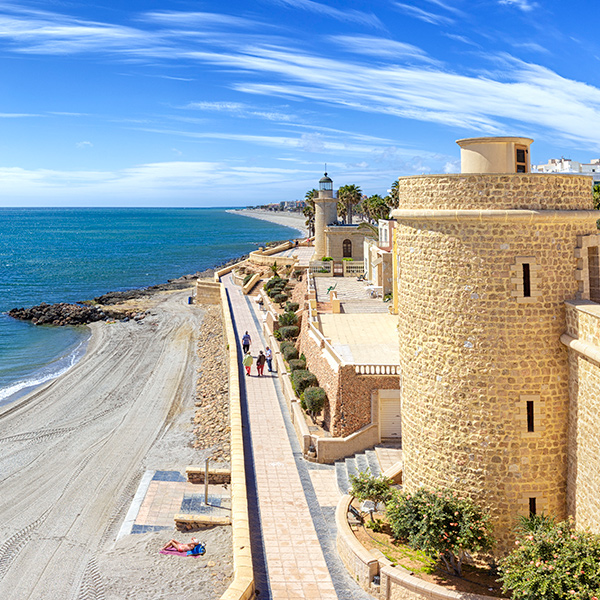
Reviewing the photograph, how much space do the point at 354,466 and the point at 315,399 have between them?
9.37 feet

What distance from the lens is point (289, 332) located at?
89.3 feet

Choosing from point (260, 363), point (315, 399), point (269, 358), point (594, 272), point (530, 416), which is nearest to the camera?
point (530, 416)

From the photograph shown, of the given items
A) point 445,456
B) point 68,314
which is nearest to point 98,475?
point 445,456

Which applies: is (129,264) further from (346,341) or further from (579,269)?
(579,269)

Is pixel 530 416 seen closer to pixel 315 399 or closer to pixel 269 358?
pixel 315 399

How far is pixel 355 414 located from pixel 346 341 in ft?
16.0

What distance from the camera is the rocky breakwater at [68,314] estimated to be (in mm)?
48844

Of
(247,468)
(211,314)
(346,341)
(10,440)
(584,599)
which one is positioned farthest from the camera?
(211,314)

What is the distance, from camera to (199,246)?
135125 mm

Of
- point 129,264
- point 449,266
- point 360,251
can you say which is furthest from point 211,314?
point 129,264

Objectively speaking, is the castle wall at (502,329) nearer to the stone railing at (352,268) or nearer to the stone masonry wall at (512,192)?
the stone masonry wall at (512,192)

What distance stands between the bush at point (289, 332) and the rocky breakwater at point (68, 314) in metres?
24.7

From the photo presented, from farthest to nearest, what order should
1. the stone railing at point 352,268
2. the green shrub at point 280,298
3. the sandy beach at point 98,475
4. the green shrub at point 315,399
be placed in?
the stone railing at point 352,268, the green shrub at point 280,298, the green shrub at point 315,399, the sandy beach at point 98,475

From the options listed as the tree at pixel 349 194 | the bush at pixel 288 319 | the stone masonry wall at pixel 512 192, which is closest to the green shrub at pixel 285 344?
the bush at pixel 288 319
